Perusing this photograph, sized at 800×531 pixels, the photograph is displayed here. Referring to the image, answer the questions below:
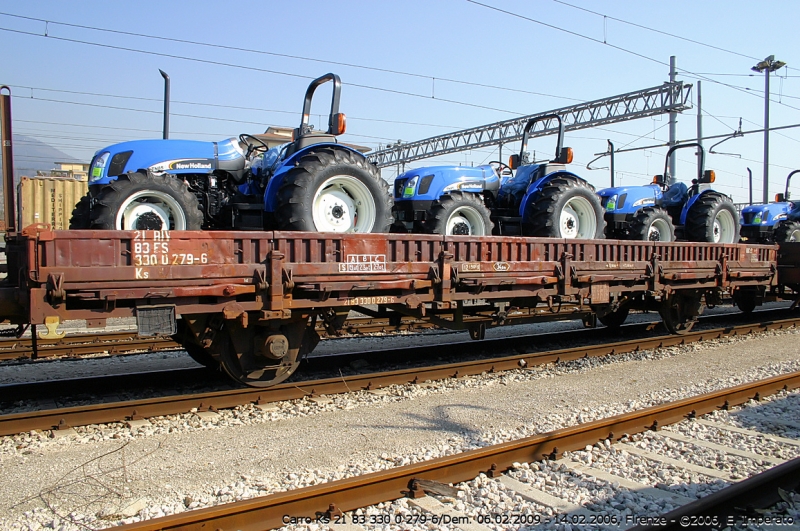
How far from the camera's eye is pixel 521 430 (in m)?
5.73

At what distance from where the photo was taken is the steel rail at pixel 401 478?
361cm

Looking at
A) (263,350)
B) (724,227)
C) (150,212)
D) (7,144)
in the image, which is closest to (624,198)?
(724,227)

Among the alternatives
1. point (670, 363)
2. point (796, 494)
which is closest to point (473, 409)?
point (796, 494)

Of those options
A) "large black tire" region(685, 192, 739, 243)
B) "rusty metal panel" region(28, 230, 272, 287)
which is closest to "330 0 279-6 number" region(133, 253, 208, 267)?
"rusty metal panel" region(28, 230, 272, 287)

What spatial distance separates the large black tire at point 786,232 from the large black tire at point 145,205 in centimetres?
1633

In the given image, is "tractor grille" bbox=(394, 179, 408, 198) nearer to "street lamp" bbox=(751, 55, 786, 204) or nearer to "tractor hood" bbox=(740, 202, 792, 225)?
"tractor hood" bbox=(740, 202, 792, 225)

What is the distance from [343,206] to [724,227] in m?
10.1

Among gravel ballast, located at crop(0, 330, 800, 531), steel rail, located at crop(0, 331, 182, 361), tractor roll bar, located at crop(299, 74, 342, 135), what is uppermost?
tractor roll bar, located at crop(299, 74, 342, 135)

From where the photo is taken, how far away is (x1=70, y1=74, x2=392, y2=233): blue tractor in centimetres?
625

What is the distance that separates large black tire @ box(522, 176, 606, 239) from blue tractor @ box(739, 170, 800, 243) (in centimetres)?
987

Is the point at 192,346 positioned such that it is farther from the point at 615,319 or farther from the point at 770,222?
the point at 770,222

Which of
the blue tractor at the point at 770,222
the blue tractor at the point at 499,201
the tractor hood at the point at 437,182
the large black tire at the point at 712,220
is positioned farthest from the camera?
the blue tractor at the point at 770,222

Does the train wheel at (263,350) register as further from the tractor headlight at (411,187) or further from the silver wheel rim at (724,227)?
the silver wheel rim at (724,227)

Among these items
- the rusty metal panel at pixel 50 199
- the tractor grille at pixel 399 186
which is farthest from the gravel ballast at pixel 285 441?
the rusty metal panel at pixel 50 199
